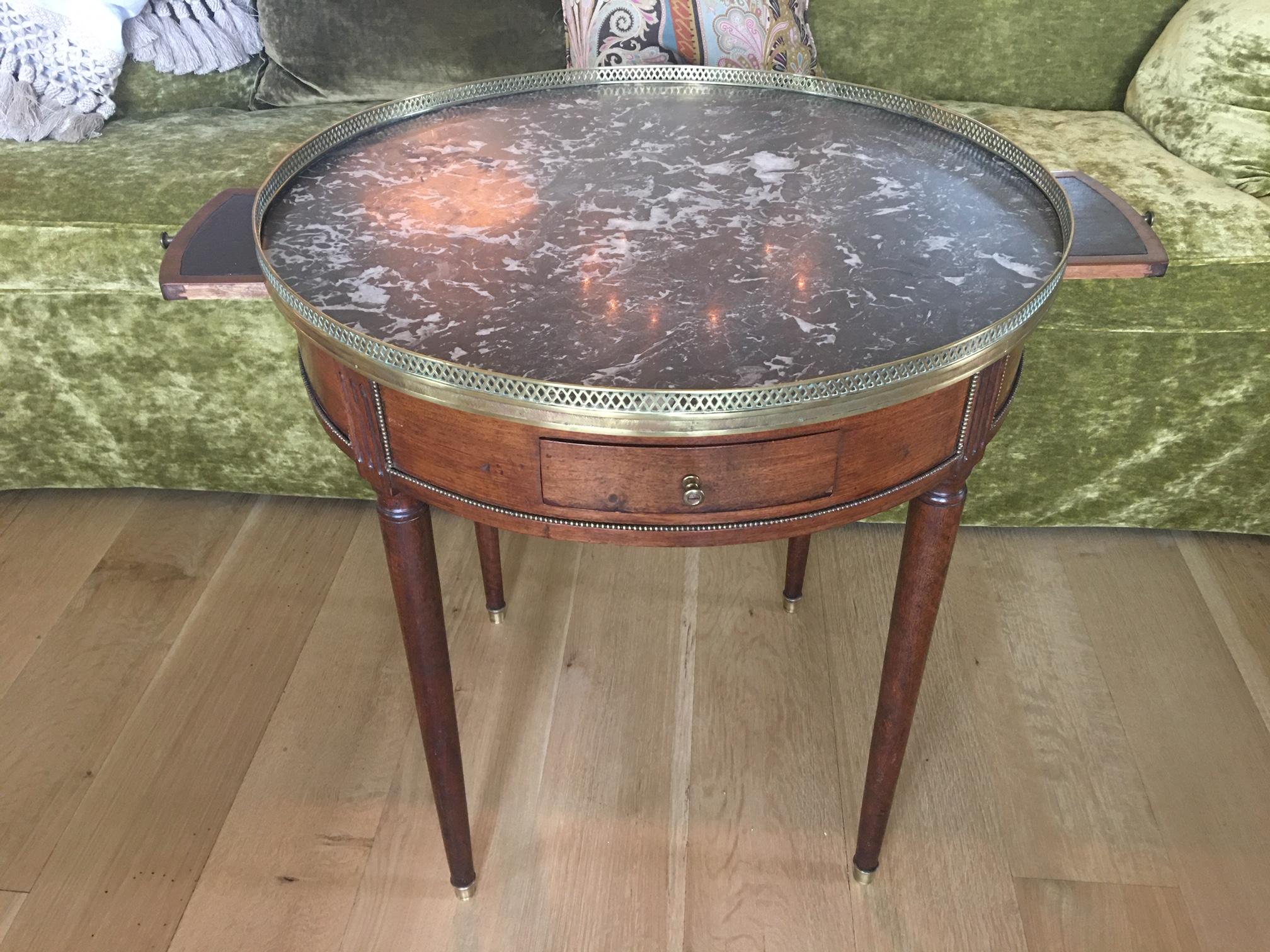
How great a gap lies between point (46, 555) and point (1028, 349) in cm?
149

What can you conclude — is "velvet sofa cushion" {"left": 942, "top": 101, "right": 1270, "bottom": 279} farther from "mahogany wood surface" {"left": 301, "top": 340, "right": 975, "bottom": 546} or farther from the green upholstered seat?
"mahogany wood surface" {"left": 301, "top": 340, "right": 975, "bottom": 546}

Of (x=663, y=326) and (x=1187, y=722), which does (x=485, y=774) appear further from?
(x=1187, y=722)

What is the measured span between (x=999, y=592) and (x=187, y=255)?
1194 mm

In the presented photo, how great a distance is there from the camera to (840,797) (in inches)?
51.4

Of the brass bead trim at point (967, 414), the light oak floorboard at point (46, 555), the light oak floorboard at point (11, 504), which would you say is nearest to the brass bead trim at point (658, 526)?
the brass bead trim at point (967, 414)

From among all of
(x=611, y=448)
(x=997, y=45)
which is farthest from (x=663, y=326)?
(x=997, y=45)

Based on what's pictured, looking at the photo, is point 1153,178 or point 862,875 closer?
point 862,875

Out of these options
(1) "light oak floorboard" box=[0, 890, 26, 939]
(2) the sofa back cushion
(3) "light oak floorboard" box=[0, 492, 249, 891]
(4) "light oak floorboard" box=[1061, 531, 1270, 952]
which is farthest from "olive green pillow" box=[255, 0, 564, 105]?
(1) "light oak floorboard" box=[0, 890, 26, 939]

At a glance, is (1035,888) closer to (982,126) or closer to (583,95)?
(982,126)

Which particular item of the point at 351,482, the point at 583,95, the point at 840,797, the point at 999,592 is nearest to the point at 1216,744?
the point at 999,592

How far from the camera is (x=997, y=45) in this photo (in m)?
1.87

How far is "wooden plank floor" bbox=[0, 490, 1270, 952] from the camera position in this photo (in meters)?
1.18

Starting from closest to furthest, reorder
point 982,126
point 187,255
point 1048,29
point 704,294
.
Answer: point 704,294, point 187,255, point 982,126, point 1048,29

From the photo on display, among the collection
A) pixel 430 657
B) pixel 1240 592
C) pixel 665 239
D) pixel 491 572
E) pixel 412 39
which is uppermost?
pixel 665 239
